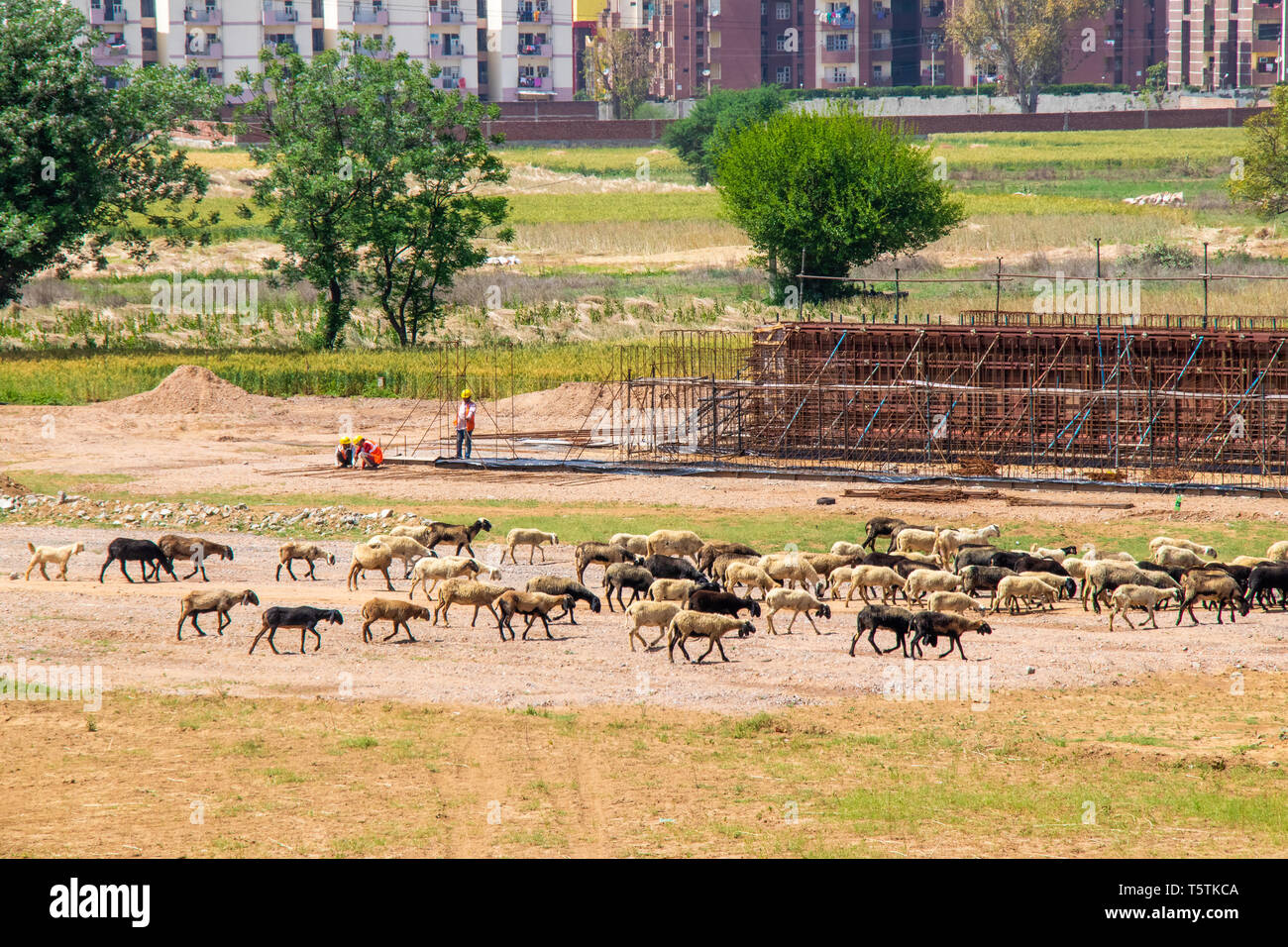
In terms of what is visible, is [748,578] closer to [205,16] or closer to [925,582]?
[925,582]

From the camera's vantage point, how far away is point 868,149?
73.2 metres

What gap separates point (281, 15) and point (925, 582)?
13430cm

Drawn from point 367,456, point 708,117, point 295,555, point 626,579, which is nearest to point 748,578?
point 626,579

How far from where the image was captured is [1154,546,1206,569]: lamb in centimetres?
2562

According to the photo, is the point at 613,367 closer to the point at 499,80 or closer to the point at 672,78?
the point at 499,80

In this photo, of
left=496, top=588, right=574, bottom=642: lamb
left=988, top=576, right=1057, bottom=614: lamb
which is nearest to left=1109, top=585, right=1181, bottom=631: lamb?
left=988, top=576, right=1057, bottom=614: lamb

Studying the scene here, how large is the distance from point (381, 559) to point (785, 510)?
12281 millimetres

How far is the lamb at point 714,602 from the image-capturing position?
21828 mm

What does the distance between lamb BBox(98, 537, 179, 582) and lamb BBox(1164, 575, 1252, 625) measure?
17.2 m

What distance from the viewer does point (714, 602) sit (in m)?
21.9

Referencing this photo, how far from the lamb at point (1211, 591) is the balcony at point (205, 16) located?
135 meters

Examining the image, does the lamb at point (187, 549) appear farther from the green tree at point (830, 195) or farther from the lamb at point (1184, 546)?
the green tree at point (830, 195)

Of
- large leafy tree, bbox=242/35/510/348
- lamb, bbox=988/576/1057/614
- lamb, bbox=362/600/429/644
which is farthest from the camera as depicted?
large leafy tree, bbox=242/35/510/348

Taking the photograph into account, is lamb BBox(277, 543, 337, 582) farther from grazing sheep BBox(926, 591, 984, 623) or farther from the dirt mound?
the dirt mound
